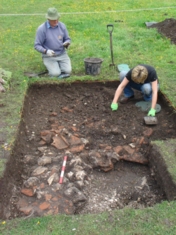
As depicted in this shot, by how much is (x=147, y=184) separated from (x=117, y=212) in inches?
39.2

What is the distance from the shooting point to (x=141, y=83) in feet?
16.9

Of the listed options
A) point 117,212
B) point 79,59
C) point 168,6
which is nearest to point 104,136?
point 117,212

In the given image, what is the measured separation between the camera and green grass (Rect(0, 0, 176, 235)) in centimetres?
299

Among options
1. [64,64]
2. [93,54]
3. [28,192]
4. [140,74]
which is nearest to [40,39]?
[64,64]

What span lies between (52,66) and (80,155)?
285 centimetres

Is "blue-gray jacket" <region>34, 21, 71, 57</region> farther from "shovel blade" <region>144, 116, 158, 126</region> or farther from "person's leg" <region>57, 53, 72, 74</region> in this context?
"shovel blade" <region>144, 116, 158, 126</region>

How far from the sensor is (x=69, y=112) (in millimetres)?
5668

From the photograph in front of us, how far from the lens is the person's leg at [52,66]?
21.6 feet

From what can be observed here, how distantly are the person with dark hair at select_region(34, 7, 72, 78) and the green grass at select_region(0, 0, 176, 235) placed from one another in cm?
32

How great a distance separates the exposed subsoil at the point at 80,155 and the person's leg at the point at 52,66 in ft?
1.26

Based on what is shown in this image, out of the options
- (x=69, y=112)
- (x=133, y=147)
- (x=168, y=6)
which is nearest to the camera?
(x=133, y=147)

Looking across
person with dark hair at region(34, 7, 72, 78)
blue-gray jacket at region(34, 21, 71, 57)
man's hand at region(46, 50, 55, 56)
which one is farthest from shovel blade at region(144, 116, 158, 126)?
blue-gray jacket at region(34, 21, 71, 57)

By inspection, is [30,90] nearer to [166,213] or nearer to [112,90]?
[112,90]

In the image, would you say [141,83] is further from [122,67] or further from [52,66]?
[52,66]
